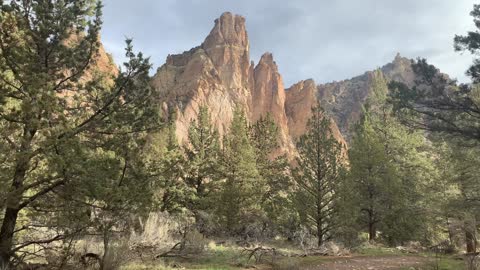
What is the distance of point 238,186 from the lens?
26.5m

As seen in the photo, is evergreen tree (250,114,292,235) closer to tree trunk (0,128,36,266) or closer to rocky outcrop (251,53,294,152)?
tree trunk (0,128,36,266)

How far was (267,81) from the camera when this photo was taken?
354ft

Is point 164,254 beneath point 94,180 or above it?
beneath

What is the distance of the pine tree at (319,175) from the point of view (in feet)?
74.6

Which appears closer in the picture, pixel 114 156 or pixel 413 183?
pixel 114 156

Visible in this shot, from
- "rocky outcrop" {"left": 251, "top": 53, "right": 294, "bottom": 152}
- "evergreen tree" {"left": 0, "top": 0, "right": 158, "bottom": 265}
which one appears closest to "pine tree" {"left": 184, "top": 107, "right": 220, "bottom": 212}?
"evergreen tree" {"left": 0, "top": 0, "right": 158, "bottom": 265}

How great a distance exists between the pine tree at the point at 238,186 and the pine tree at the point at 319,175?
4344 mm

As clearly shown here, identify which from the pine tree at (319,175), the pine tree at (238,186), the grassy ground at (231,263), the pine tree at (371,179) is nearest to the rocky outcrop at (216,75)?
the pine tree at (238,186)

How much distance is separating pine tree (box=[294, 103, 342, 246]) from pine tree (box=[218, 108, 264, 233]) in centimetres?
434

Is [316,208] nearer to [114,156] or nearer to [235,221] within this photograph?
[235,221]

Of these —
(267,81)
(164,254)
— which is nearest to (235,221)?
(164,254)

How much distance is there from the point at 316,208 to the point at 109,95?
17.1 metres

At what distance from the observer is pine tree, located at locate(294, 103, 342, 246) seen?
22.7m

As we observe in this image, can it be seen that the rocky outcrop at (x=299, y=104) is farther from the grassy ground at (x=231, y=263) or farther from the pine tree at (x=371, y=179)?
the grassy ground at (x=231, y=263)
